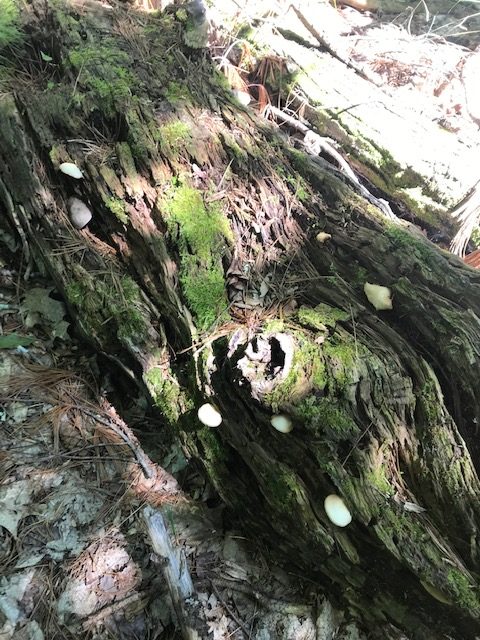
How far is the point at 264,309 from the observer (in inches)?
101

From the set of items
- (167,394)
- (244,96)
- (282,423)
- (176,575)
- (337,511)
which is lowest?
(176,575)

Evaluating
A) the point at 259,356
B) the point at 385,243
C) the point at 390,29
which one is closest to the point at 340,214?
the point at 385,243

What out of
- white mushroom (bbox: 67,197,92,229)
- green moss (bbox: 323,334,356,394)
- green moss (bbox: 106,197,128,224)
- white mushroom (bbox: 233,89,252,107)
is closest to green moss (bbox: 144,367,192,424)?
green moss (bbox: 323,334,356,394)

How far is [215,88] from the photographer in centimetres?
346

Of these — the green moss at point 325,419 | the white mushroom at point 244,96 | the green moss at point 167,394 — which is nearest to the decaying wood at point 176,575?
the green moss at point 167,394

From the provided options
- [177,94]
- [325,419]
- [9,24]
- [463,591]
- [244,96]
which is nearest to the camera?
[463,591]

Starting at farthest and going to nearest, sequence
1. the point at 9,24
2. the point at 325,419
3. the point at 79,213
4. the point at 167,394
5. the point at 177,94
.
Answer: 1. the point at 9,24
2. the point at 177,94
3. the point at 79,213
4. the point at 167,394
5. the point at 325,419

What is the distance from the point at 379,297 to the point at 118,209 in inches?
63.8

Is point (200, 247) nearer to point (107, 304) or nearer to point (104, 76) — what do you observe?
point (107, 304)

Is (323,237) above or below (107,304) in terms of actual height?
above

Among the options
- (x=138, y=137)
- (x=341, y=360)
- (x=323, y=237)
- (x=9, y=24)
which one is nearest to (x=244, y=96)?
(x=138, y=137)

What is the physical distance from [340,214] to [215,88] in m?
1.45

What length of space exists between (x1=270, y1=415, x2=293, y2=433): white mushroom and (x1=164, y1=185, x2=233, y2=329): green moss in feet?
2.21

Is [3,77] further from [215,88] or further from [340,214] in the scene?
[340,214]
